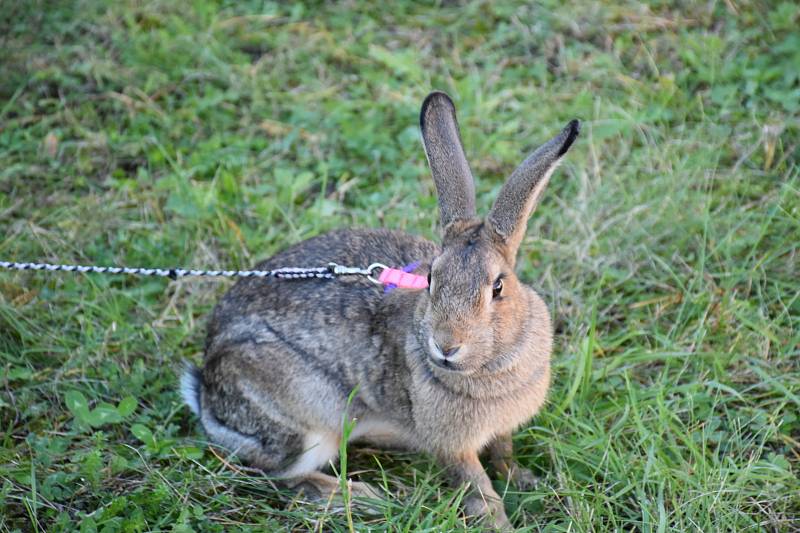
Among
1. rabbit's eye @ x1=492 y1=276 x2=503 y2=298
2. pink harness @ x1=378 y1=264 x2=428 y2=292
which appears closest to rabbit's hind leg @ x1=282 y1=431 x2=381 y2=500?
pink harness @ x1=378 y1=264 x2=428 y2=292

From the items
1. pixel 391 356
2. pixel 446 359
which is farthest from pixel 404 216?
pixel 446 359

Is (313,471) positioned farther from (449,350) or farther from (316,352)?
(449,350)

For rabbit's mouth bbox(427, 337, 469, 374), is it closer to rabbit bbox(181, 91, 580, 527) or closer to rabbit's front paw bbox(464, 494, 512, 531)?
rabbit bbox(181, 91, 580, 527)

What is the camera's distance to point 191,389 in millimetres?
4109

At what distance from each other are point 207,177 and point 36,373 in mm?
1653

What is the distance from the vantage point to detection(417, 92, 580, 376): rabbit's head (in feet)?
10.9

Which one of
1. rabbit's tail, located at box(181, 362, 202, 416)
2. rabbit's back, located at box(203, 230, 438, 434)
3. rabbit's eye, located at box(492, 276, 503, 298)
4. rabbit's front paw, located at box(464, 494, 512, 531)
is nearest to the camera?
rabbit's eye, located at box(492, 276, 503, 298)

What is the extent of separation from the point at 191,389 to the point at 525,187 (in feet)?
5.63

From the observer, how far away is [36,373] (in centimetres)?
429

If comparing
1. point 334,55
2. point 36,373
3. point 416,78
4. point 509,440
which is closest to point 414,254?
point 509,440

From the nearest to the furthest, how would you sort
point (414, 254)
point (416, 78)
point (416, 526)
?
point (416, 526) < point (414, 254) < point (416, 78)

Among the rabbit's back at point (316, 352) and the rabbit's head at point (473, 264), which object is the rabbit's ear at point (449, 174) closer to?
the rabbit's head at point (473, 264)

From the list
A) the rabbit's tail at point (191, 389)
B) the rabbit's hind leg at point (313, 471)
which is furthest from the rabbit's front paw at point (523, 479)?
the rabbit's tail at point (191, 389)

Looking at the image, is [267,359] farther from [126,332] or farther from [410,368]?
[126,332]
